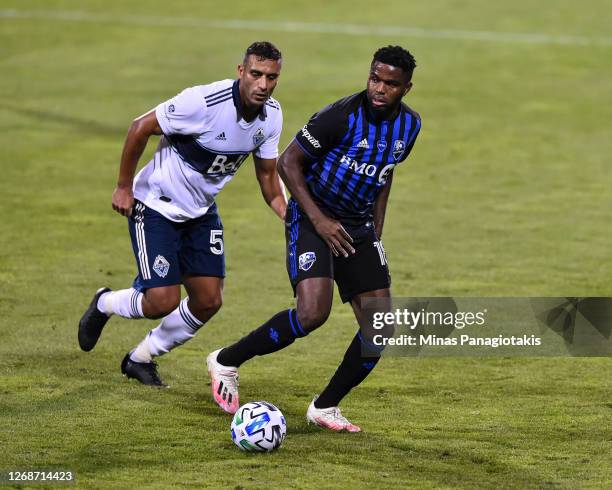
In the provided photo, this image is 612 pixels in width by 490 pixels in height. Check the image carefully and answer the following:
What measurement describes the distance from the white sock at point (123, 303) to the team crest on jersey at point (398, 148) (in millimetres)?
2296

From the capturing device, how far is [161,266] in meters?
9.28

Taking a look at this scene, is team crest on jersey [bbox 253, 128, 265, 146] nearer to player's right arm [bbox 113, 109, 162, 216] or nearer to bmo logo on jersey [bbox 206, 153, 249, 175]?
bmo logo on jersey [bbox 206, 153, 249, 175]

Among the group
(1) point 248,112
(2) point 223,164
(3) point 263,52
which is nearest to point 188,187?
(2) point 223,164

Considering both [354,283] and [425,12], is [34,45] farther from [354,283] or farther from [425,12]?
[354,283]

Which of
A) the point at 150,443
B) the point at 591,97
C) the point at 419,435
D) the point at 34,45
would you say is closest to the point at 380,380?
the point at 419,435

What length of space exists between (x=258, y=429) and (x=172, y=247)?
1.95 meters

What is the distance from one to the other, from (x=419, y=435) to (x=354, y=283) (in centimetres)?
112

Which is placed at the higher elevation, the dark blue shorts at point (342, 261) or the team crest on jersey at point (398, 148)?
the team crest on jersey at point (398, 148)

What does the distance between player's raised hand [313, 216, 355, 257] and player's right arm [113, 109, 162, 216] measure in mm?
1483

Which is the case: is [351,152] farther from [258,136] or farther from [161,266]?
[161,266]

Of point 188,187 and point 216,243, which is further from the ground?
point 188,187

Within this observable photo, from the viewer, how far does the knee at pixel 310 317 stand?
8.31 meters

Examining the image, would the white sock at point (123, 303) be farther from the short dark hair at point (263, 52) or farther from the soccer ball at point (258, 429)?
the short dark hair at point (263, 52)

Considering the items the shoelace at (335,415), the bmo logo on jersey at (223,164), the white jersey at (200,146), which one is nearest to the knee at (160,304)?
the white jersey at (200,146)
